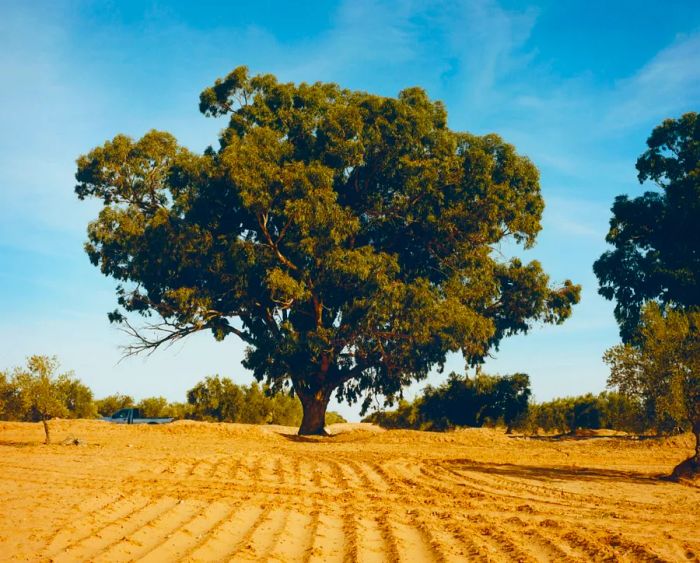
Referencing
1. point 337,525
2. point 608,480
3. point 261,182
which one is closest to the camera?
point 337,525

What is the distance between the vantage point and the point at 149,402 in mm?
52219

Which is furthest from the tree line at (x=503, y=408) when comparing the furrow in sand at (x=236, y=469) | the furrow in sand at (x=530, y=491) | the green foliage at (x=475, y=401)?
the furrow in sand at (x=236, y=469)

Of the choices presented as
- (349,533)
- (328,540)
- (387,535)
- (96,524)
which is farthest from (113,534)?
(387,535)

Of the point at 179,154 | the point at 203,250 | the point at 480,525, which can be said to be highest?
the point at 179,154

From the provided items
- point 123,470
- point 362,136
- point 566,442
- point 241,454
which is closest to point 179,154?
point 362,136

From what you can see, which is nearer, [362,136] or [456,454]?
[456,454]

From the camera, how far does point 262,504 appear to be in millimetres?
10391

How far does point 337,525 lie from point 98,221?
76.5ft

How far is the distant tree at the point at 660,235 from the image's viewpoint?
96.5 feet

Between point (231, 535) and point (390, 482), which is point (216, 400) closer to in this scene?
point (390, 482)

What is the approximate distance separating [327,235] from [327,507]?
17.4 metres

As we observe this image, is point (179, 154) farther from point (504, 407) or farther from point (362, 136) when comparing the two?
point (504, 407)

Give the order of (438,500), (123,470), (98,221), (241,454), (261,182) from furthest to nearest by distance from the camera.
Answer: (98,221), (261,182), (241,454), (123,470), (438,500)

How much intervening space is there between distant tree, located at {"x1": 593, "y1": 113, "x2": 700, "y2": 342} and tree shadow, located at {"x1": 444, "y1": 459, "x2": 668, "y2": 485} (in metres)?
12.5
